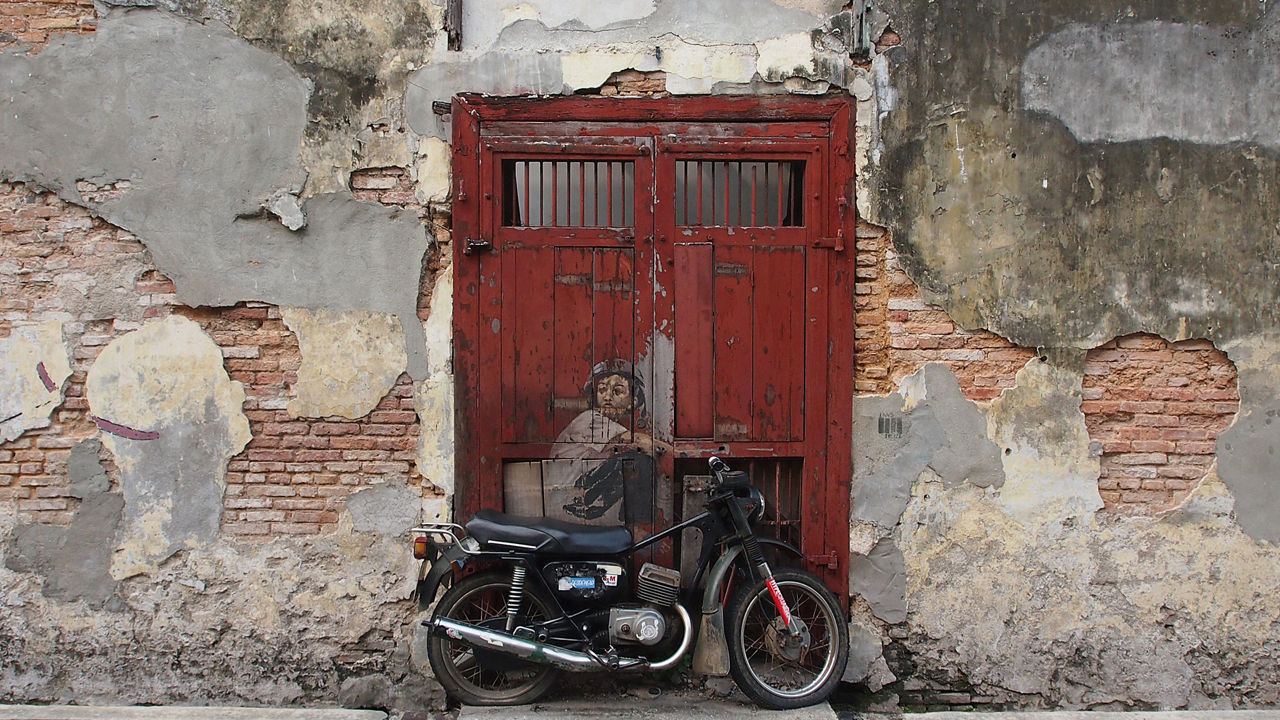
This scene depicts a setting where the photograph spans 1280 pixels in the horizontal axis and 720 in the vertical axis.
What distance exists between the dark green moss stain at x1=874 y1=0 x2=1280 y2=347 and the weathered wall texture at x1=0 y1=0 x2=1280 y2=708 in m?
0.02

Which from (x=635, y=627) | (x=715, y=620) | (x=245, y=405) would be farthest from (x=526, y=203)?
(x=715, y=620)

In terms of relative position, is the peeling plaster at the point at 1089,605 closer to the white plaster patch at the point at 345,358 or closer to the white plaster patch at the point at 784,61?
the white plaster patch at the point at 784,61

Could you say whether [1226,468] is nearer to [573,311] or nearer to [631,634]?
[631,634]

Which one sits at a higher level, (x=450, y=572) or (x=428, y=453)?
(x=428, y=453)

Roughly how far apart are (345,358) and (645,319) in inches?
55.5

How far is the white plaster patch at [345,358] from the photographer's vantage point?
4109 mm

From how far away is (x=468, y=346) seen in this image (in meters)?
4.11

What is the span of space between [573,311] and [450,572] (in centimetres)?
132

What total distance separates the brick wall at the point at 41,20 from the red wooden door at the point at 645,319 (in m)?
1.78

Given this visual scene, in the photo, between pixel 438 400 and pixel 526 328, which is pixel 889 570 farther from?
pixel 438 400

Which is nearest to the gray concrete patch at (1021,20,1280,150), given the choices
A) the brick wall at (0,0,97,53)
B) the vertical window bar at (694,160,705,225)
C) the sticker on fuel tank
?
the vertical window bar at (694,160,705,225)

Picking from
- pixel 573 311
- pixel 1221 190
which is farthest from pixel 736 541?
pixel 1221 190

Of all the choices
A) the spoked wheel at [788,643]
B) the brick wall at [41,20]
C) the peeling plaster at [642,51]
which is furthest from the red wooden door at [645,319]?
the brick wall at [41,20]

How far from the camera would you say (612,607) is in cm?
390
